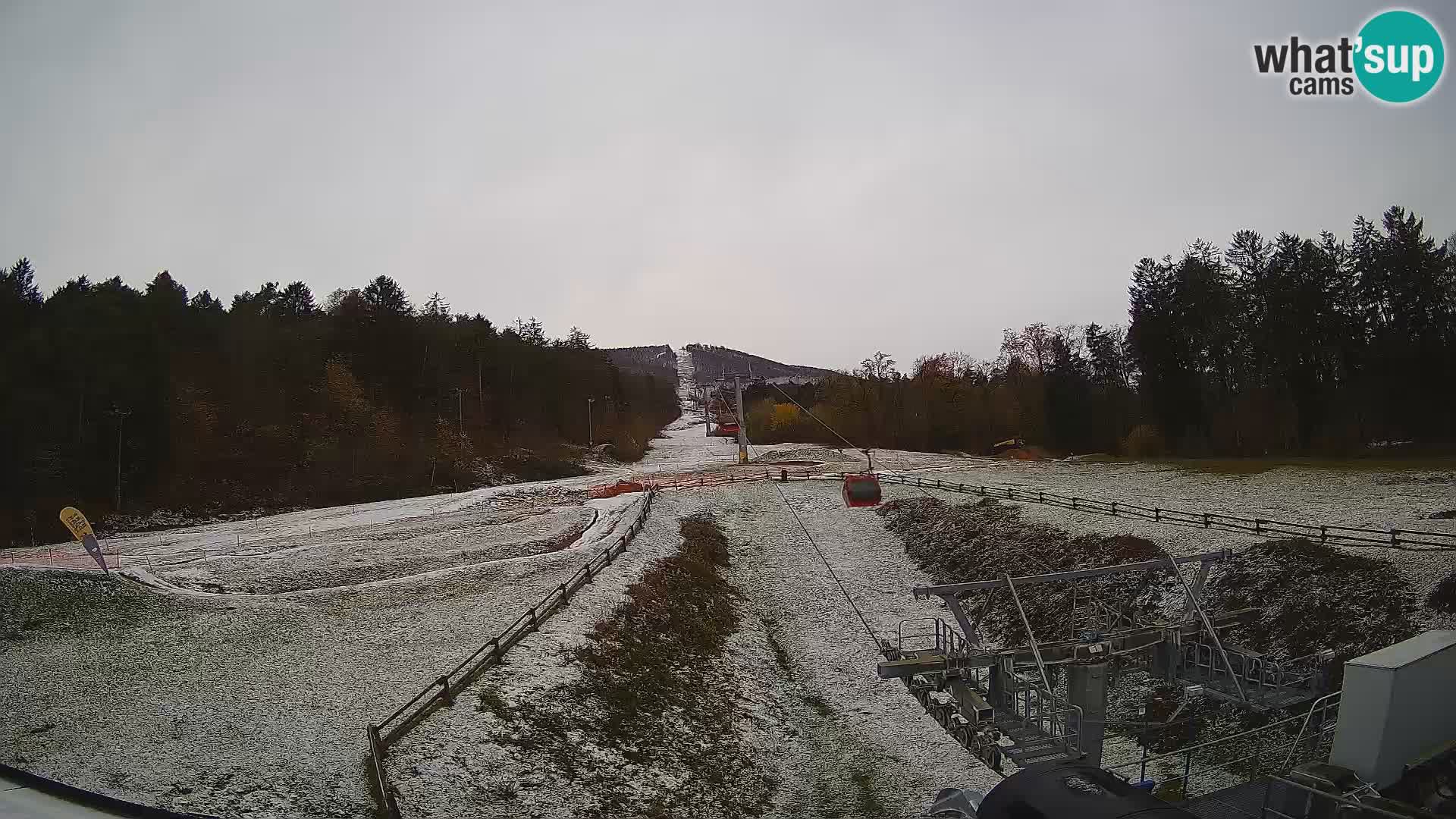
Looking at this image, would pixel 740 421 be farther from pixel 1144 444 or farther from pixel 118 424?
pixel 118 424

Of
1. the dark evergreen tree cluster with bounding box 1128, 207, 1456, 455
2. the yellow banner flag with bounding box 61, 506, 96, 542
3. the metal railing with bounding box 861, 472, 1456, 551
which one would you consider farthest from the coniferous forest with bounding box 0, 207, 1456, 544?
the metal railing with bounding box 861, 472, 1456, 551

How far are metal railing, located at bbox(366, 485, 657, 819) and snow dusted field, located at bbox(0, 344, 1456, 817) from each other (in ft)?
1.23

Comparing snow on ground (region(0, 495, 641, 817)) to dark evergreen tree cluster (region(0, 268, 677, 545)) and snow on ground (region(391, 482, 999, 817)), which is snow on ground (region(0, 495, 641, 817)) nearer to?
snow on ground (region(391, 482, 999, 817))

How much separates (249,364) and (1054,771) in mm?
85942

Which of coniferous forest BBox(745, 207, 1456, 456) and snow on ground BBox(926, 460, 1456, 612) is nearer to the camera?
snow on ground BBox(926, 460, 1456, 612)

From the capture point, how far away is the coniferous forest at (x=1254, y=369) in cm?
5694

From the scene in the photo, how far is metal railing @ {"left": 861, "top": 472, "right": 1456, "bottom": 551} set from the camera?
80.7ft

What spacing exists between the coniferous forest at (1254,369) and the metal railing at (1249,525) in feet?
91.0

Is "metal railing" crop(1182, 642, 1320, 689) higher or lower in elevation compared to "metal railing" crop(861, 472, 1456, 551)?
lower

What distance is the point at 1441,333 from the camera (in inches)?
2197

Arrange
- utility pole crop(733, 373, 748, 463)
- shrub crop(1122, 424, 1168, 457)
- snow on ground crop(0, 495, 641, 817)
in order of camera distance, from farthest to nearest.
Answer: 1. shrub crop(1122, 424, 1168, 457)
2. utility pole crop(733, 373, 748, 463)
3. snow on ground crop(0, 495, 641, 817)

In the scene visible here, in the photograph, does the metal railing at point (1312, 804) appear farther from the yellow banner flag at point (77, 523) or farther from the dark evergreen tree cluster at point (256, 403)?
the dark evergreen tree cluster at point (256, 403)

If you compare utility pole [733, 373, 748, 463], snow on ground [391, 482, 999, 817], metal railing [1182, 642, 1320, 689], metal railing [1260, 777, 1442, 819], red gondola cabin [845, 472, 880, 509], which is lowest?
snow on ground [391, 482, 999, 817]

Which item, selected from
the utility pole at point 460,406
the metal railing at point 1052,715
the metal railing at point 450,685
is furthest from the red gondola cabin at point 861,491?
the utility pole at point 460,406
